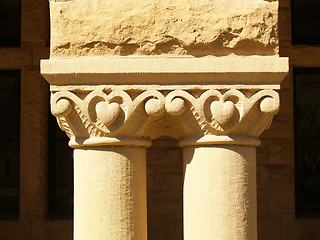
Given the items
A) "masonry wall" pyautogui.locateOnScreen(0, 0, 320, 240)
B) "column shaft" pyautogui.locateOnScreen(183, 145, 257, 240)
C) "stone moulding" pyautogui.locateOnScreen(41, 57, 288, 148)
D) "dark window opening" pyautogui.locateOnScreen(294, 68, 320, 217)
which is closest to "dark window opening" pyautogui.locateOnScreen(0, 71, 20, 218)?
"masonry wall" pyautogui.locateOnScreen(0, 0, 320, 240)

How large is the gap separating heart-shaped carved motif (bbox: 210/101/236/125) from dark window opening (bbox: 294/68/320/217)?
283cm

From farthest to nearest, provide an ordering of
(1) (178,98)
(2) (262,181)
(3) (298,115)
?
1. (3) (298,115)
2. (2) (262,181)
3. (1) (178,98)

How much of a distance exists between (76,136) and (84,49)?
40cm

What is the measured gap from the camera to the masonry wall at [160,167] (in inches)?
177

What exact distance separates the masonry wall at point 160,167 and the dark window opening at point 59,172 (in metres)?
0.11

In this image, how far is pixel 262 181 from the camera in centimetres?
453

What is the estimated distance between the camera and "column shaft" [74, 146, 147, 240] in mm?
2129

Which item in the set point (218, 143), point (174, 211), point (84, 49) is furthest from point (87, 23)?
point (174, 211)

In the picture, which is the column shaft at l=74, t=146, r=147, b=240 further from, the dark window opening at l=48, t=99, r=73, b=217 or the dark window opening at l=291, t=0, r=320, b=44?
the dark window opening at l=291, t=0, r=320, b=44

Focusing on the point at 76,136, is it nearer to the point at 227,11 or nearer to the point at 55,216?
the point at 227,11

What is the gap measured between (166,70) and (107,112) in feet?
1.05

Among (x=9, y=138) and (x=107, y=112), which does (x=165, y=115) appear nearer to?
(x=107, y=112)

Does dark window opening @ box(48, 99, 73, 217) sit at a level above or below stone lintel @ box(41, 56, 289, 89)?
below

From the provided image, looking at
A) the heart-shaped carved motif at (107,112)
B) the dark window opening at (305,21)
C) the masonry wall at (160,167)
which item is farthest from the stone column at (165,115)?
the dark window opening at (305,21)
